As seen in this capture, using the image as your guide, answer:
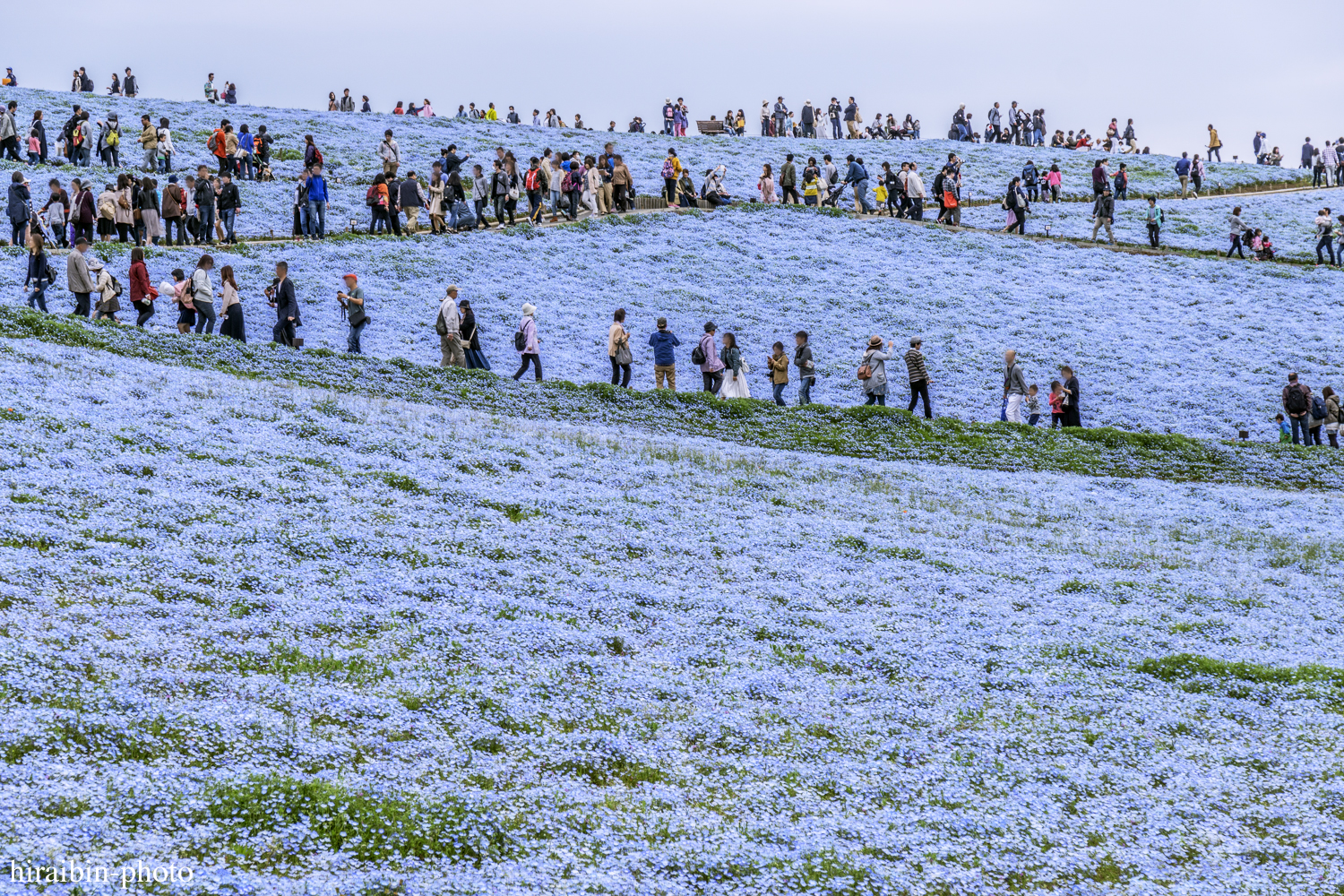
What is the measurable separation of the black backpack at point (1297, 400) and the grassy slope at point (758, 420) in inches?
90.6

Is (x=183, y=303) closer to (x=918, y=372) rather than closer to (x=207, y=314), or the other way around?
(x=207, y=314)

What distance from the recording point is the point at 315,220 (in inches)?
1548

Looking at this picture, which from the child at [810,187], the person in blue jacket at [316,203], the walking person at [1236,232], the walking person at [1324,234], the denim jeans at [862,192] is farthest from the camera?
the child at [810,187]

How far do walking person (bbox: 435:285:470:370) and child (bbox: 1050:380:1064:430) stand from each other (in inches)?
553

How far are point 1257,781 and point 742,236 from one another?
3631cm

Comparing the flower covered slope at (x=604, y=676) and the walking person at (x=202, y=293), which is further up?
the walking person at (x=202, y=293)

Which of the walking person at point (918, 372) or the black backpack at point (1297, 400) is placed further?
the black backpack at point (1297, 400)

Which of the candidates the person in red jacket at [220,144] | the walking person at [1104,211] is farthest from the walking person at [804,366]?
the walking person at [1104,211]

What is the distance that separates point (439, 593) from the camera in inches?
545

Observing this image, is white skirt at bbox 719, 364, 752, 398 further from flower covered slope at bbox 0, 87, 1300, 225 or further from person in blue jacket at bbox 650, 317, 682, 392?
flower covered slope at bbox 0, 87, 1300, 225

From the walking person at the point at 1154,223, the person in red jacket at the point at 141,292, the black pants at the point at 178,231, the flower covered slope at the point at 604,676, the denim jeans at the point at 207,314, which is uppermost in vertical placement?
the walking person at the point at 1154,223

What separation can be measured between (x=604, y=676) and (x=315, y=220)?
100 ft

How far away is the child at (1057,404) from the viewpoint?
95.5 feet

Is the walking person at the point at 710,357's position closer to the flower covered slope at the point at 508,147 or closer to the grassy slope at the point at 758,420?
the grassy slope at the point at 758,420
